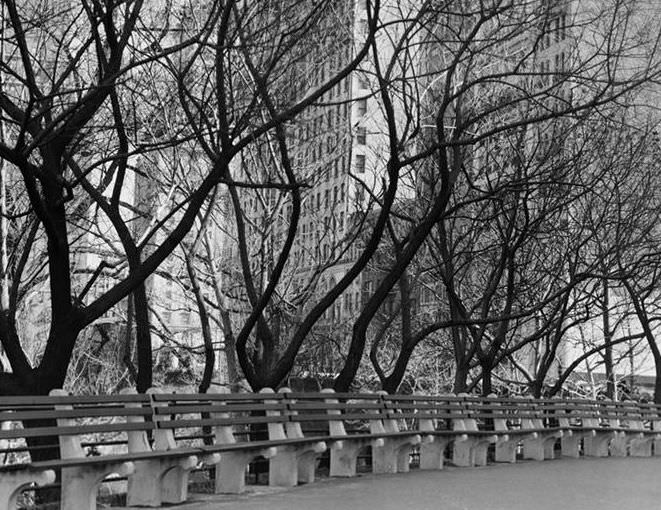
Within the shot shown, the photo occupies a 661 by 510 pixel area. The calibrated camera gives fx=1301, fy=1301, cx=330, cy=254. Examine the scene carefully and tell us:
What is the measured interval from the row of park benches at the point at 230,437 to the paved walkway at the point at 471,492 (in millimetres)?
340

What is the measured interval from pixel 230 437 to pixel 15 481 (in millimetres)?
4096

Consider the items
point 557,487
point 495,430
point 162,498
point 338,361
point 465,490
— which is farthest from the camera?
point 338,361

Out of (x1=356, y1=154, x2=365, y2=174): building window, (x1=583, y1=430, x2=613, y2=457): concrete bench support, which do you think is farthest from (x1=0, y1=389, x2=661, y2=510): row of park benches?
(x1=356, y1=154, x2=365, y2=174): building window

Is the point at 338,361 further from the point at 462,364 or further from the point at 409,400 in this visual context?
the point at 409,400

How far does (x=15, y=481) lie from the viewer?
898 cm

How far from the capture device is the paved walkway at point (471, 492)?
40.5ft

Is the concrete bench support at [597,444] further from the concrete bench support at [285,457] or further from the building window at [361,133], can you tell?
the concrete bench support at [285,457]

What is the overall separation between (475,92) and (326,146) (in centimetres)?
372

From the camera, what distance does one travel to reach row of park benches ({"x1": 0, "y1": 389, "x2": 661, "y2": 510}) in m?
9.97

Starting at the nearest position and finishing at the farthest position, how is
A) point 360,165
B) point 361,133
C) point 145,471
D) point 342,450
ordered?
1. point 145,471
2. point 342,450
3. point 361,133
4. point 360,165

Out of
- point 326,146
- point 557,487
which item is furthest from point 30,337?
point 557,487

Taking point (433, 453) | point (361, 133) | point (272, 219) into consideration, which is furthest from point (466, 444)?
point (361, 133)

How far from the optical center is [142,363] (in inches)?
717

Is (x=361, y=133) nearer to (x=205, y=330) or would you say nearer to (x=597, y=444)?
(x=205, y=330)
